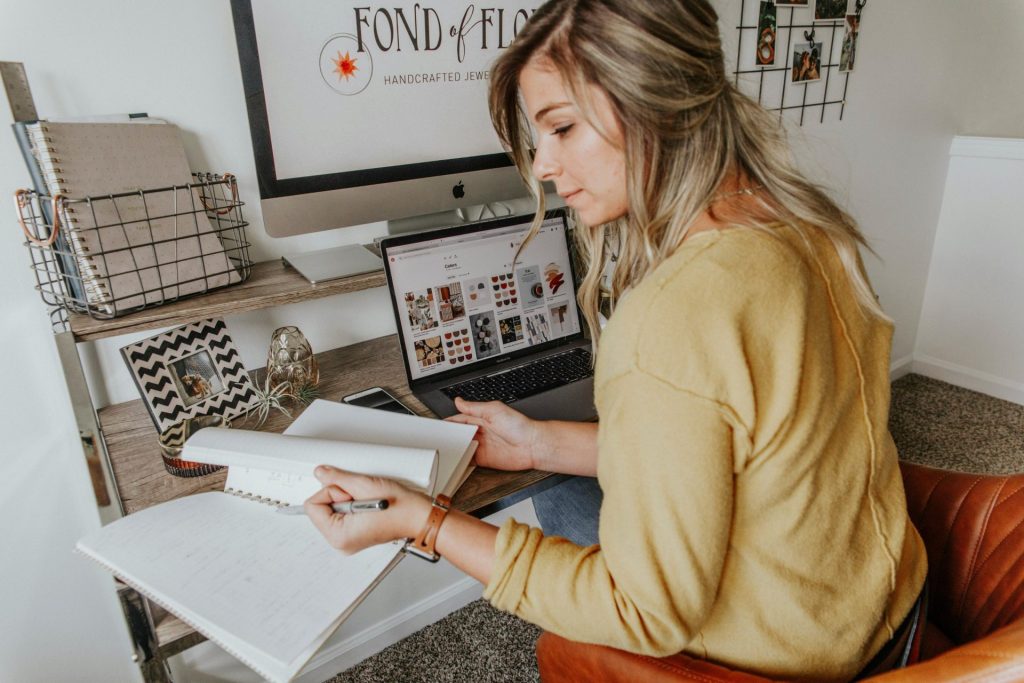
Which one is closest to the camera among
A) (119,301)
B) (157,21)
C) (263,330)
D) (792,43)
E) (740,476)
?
(740,476)

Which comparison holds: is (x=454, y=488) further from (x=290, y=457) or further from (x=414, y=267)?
(x=414, y=267)

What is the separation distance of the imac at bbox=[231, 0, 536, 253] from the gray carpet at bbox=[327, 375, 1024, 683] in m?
1.08

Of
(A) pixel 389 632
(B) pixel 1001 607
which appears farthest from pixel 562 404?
(A) pixel 389 632

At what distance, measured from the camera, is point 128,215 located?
93cm

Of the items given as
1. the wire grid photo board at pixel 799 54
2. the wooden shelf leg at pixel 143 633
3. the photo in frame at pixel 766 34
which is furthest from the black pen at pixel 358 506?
→ the photo in frame at pixel 766 34

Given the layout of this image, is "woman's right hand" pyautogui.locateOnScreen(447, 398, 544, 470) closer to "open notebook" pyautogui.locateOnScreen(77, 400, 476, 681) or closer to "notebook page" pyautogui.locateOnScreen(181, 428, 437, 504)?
"open notebook" pyautogui.locateOnScreen(77, 400, 476, 681)

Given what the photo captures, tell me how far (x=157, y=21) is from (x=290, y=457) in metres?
0.73

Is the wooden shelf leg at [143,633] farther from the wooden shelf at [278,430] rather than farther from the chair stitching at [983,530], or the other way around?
the chair stitching at [983,530]

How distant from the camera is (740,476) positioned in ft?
2.11

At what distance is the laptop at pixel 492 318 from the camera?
1.16 m

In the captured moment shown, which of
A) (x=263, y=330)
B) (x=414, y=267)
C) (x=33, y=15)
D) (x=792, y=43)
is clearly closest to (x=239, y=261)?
(x=263, y=330)

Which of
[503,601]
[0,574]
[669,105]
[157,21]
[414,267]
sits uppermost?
[157,21]

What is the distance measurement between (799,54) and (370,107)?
145 cm

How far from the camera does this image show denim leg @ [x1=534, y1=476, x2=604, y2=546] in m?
1.22
